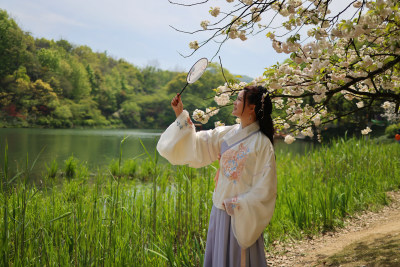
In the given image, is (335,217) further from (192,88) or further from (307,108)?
(192,88)

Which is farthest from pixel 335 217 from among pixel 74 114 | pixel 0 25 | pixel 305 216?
pixel 0 25

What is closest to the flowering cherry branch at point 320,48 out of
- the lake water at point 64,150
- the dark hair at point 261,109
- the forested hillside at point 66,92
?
the dark hair at point 261,109

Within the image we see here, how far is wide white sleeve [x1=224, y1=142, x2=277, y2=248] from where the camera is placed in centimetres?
134

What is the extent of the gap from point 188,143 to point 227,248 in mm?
558

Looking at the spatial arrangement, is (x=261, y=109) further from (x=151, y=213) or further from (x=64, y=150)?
(x=64, y=150)

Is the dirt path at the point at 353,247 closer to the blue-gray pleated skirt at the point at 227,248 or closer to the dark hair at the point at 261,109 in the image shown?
the blue-gray pleated skirt at the point at 227,248

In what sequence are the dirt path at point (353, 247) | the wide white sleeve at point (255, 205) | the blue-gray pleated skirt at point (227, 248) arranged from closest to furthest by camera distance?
the wide white sleeve at point (255, 205)
the blue-gray pleated skirt at point (227, 248)
the dirt path at point (353, 247)

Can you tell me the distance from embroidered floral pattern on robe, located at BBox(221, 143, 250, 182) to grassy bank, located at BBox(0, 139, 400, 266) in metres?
0.61

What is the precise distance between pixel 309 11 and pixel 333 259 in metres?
1.62

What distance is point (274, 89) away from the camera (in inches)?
82.7

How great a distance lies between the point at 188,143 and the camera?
1647 mm

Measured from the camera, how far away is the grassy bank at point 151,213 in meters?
1.78

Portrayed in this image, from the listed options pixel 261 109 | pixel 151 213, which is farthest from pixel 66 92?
pixel 261 109

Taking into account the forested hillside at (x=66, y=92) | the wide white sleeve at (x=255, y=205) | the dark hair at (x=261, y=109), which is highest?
the forested hillside at (x=66, y=92)
